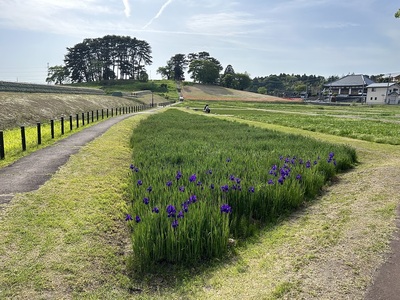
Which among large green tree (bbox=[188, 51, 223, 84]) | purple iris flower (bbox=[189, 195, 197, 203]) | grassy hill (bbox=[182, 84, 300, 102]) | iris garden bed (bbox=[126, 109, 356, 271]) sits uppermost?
large green tree (bbox=[188, 51, 223, 84])

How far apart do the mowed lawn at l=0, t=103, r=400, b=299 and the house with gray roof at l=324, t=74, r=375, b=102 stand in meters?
105

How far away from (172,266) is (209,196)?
1450 millimetres

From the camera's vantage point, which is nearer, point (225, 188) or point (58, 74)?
point (225, 188)

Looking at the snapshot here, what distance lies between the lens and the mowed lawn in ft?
11.8

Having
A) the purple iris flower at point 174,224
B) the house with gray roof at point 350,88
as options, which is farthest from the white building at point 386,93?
the purple iris flower at point 174,224

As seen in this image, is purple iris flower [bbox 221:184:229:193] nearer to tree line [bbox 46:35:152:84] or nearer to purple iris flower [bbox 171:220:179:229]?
purple iris flower [bbox 171:220:179:229]

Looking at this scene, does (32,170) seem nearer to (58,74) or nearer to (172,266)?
(172,266)

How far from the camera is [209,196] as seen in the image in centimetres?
525

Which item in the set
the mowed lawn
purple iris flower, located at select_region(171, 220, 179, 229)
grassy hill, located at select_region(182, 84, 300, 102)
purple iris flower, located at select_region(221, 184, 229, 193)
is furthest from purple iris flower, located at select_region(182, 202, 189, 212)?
grassy hill, located at select_region(182, 84, 300, 102)

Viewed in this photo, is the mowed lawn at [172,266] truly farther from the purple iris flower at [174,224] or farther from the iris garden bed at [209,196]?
the purple iris flower at [174,224]

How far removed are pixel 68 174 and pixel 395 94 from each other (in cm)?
10431

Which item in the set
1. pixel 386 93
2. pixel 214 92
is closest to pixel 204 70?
pixel 214 92

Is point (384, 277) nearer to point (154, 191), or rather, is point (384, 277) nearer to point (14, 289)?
point (154, 191)

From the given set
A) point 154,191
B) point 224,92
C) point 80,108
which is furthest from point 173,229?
point 224,92
